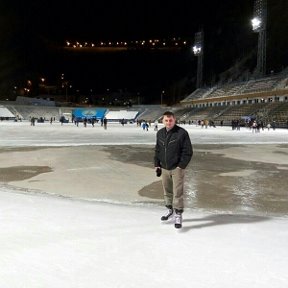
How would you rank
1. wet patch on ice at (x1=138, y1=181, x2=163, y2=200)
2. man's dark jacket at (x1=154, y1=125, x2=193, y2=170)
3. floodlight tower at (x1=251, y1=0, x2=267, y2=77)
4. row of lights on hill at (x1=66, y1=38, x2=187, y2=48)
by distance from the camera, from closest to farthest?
1. man's dark jacket at (x1=154, y1=125, x2=193, y2=170)
2. wet patch on ice at (x1=138, y1=181, x2=163, y2=200)
3. floodlight tower at (x1=251, y1=0, x2=267, y2=77)
4. row of lights on hill at (x1=66, y1=38, x2=187, y2=48)

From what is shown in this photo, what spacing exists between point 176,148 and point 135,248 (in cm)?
123

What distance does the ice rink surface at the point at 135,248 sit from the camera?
284 cm

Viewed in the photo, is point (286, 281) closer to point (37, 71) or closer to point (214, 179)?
point (214, 179)

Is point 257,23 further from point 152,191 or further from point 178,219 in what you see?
point 178,219

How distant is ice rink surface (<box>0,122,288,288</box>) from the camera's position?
2.84m

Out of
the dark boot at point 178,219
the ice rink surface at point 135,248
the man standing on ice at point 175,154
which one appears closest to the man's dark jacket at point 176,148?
the man standing on ice at point 175,154

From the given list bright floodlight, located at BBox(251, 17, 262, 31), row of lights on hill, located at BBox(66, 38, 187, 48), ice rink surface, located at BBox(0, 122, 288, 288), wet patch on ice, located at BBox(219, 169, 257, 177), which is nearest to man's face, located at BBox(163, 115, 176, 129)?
ice rink surface, located at BBox(0, 122, 288, 288)

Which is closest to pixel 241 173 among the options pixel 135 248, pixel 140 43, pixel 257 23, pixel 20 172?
pixel 20 172

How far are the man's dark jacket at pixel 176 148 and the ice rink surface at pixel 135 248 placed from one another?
69 cm

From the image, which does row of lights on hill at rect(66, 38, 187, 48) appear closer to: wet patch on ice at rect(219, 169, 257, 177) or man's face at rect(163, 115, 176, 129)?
wet patch on ice at rect(219, 169, 257, 177)

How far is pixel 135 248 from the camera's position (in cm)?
353

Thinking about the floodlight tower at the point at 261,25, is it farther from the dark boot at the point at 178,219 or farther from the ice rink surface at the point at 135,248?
the dark boot at the point at 178,219

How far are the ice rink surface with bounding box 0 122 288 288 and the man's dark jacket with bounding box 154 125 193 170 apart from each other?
69cm

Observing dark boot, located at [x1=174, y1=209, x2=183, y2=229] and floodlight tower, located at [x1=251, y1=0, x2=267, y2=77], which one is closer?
dark boot, located at [x1=174, y1=209, x2=183, y2=229]
